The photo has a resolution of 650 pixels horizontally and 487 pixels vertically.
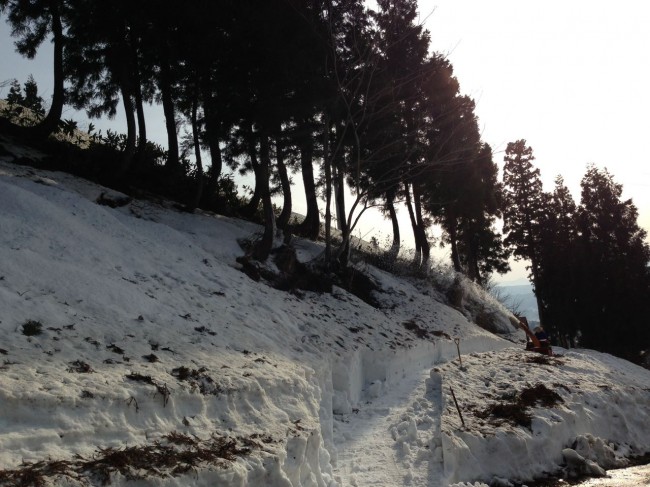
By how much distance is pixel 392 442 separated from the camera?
25.2 ft

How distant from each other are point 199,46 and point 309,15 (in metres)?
3.38

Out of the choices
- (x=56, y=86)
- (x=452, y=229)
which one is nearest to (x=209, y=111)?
(x=56, y=86)

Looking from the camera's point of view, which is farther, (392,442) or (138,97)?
(138,97)

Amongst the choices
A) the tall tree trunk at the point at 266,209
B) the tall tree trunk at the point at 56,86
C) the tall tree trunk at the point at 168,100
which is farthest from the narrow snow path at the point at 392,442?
the tall tree trunk at the point at 56,86

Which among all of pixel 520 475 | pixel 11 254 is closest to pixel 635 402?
pixel 520 475

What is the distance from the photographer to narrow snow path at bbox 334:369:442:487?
653 centimetres

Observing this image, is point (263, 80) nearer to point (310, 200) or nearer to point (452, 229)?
point (310, 200)

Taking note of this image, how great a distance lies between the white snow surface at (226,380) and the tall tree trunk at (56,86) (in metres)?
4.60

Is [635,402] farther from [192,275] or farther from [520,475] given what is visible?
[192,275]

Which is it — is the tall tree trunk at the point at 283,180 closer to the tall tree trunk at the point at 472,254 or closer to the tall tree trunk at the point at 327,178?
the tall tree trunk at the point at 327,178

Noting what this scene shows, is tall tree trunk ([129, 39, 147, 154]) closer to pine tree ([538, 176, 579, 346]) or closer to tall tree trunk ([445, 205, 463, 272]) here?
tall tree trunk ([445, 205, 463, 272])

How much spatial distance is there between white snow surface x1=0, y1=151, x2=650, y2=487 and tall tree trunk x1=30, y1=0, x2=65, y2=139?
460 centimetres

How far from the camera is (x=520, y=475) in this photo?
7141mm

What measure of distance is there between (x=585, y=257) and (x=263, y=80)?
22.2 metres
